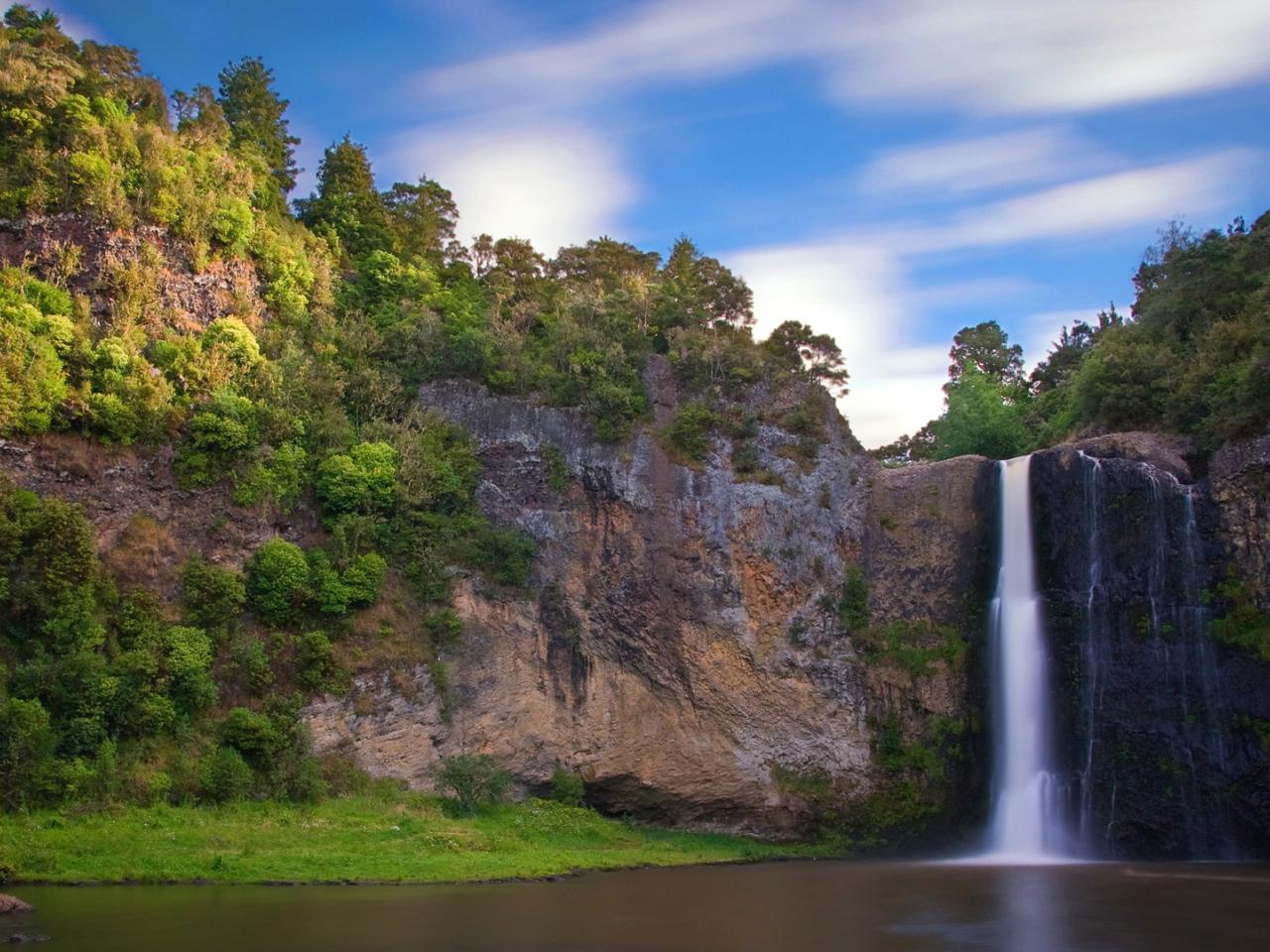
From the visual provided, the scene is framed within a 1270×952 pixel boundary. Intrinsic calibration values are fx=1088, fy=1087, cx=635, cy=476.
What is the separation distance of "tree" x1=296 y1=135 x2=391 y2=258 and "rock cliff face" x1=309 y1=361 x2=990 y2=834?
1452 cm

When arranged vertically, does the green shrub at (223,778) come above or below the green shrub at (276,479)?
below

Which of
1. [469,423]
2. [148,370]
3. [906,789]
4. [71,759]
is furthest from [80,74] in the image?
[906,789]

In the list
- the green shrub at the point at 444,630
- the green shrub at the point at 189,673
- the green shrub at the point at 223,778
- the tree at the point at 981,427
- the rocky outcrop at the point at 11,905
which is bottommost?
the rocky outcrop at the point at 11,905

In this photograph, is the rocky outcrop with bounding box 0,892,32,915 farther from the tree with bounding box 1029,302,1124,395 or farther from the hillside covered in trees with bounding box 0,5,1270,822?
the tree with bounding box 1029,302,1124,395

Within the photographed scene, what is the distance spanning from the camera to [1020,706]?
110ft

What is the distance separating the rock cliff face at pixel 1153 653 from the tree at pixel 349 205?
101 ft

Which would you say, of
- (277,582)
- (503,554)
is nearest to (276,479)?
(277,582)

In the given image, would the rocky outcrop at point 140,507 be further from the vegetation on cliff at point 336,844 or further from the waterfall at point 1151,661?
the waterfall at point 1151,661

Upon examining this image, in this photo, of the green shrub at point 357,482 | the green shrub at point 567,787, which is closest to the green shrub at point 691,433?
the green shrub at point 357,482

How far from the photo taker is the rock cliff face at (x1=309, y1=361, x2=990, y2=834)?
33.3 metres

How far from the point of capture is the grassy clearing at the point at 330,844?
75.9 feet

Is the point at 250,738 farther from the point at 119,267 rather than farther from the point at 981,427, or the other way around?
the point at 981,427

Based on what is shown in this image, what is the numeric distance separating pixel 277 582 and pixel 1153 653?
26.0 metres

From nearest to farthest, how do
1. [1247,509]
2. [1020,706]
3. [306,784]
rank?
[306,784]
[1247,509]
[1020,706]
